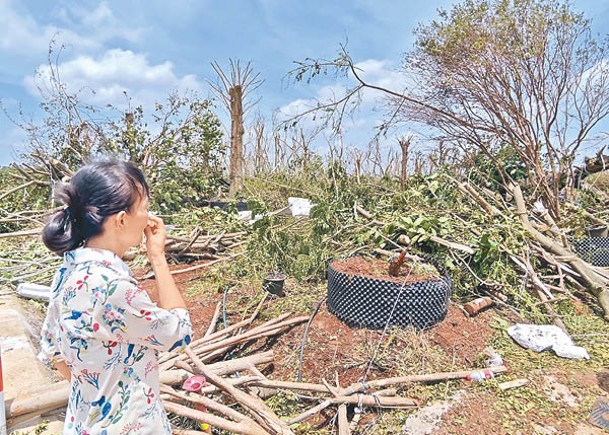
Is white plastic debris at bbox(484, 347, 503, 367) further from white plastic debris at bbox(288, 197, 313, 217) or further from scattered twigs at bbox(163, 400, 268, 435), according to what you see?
white plastic debris at bbox(288, 197, 313, 217)

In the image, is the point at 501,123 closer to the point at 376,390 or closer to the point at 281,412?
the point at 376,390

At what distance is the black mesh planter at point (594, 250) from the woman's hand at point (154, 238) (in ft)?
17.0

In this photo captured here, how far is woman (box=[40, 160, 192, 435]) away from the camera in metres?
1.15

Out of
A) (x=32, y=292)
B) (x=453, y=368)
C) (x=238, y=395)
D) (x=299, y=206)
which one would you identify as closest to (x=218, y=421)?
(x=238, y=395)

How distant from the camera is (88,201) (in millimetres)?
1179

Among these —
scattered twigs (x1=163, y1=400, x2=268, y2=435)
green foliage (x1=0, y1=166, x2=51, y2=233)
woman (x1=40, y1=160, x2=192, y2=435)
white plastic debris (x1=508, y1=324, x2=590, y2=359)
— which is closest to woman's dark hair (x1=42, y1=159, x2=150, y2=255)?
woman (x1=40, y1=160, x2=192, y2=435)

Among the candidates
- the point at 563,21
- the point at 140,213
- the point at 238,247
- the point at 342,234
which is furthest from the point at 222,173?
the point at 140,213

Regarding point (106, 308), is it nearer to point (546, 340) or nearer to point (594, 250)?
point (546, 340)

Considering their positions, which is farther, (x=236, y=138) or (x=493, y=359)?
(x=236, y=138)

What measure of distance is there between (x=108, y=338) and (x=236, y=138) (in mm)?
9605

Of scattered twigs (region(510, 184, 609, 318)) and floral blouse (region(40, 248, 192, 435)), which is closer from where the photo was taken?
floral blouse (region(40, 248, 192, 435))

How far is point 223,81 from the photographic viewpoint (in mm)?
10453

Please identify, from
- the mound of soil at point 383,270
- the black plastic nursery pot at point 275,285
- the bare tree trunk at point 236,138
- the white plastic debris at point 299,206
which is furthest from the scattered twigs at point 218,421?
the bare tree trunk at point 236,138

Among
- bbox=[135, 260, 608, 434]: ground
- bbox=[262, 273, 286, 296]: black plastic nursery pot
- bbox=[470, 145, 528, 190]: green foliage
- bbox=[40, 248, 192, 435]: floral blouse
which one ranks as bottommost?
bbox=[135, 260, 608, 434]: ground
